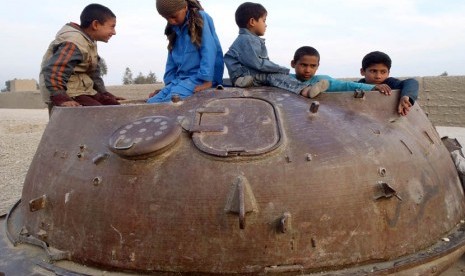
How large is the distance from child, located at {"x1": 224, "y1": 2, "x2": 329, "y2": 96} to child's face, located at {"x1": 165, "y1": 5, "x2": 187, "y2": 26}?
1.33ft

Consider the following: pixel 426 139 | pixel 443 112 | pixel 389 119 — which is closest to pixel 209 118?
pixel 389 119

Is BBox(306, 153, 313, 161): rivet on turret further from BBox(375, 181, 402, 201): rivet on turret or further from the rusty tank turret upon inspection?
BBox(375, 181, 402, 201): rivet on turret

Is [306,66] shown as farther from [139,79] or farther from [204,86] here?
[139,79]

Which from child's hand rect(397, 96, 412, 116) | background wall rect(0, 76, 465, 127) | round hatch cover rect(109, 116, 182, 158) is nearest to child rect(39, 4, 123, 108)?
round hatch cover rect(109, 116, 182, 158)

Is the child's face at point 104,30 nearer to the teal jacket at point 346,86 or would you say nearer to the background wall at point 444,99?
Result: the teal jacket at point 346,86

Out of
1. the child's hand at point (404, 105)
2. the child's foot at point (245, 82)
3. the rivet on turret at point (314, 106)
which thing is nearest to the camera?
the rivet on turret at point (314, 106)

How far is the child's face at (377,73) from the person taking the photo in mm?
3539

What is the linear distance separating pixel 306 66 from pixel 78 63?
1.65m

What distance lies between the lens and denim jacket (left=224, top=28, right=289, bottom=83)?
335cm

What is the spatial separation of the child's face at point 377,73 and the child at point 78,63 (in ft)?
6.47

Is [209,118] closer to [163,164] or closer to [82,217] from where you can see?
[163,164]

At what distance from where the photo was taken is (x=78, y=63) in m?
3.59

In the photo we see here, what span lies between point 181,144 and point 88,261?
75 cm

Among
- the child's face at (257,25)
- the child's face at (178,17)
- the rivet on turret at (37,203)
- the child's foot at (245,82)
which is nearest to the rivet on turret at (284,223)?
the child's foot at (245,82)
